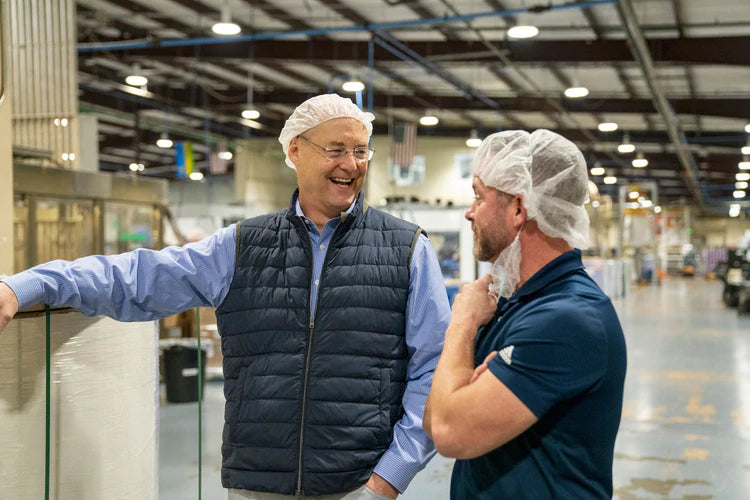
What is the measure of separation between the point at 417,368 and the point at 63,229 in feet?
26.4

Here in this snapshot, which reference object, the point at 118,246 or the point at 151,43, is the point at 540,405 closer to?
the point at 118,246

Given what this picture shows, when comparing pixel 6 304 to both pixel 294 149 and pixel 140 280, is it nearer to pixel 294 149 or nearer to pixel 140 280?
pixel 140 280

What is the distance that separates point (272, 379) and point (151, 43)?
12917 mm

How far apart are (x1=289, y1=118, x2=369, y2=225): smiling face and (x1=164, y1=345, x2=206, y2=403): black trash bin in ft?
19.1

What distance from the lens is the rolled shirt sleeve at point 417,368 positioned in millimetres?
2047

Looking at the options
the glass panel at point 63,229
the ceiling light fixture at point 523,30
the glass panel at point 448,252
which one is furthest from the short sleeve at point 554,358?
the glass panel at point 448,252

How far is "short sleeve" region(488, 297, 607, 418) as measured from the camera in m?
1.53

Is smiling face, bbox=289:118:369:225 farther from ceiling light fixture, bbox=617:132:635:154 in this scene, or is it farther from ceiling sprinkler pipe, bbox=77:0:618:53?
ceiling light fixture, bbox=617:132:635:154

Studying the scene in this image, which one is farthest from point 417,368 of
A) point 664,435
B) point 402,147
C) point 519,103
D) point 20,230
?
point 519,103

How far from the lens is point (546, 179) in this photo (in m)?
1.75

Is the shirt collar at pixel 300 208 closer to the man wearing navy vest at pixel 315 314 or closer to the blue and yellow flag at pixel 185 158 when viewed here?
the man wearing navy vest at pixel 315 314

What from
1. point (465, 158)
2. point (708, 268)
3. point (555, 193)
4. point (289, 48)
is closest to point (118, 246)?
point (289, 48)

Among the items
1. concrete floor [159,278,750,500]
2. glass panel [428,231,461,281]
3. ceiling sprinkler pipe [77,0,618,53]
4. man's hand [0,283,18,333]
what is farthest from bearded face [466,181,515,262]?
glass panel [428,231,461,281]

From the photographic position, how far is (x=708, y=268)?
4878 cm
